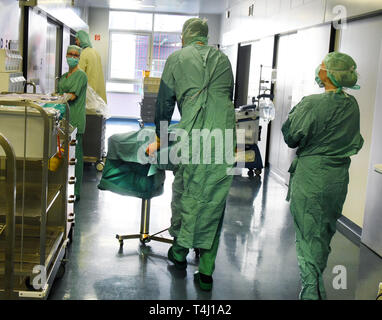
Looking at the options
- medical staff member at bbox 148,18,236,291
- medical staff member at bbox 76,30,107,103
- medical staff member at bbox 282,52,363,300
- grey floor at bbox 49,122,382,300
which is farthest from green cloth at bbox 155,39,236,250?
medical staff member at bbox 76,30,107,103

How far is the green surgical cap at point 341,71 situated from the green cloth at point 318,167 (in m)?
0.08

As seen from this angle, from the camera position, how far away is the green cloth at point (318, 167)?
291 cm

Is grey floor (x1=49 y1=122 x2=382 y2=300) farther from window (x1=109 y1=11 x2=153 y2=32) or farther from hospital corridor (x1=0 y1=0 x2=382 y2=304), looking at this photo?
window (x1=109 y1=11 x2=153 y2=32)

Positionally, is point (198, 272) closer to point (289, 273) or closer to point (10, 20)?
point (289, 273)

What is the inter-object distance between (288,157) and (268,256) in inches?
114

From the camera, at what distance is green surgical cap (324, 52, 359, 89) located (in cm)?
295

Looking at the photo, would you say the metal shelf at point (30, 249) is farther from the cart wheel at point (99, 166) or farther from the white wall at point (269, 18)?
the white wall at point (269, 18)

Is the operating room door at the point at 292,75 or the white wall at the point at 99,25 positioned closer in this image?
the operating room door at the point at 292,75

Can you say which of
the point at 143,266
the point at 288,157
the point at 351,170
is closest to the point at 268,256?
the point at 143,266

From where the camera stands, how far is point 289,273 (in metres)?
3.73

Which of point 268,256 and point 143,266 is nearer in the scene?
point 143,266

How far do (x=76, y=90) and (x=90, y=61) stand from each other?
2.45 m

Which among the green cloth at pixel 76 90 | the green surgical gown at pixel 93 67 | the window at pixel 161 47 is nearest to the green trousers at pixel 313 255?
the green cloth at pixel 76 90

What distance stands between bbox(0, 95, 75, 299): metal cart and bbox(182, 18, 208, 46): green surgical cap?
94 centimetres
